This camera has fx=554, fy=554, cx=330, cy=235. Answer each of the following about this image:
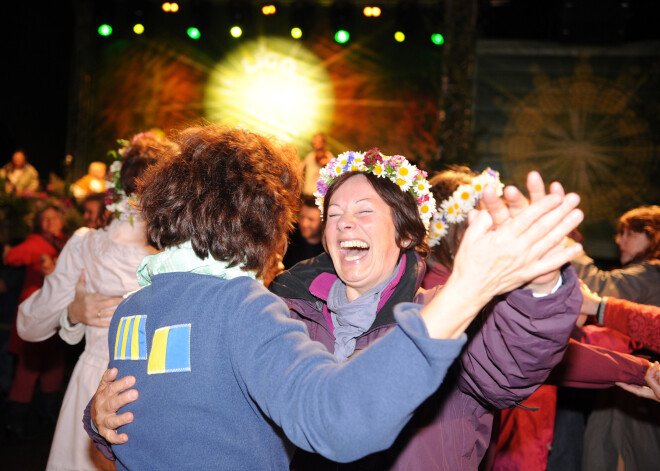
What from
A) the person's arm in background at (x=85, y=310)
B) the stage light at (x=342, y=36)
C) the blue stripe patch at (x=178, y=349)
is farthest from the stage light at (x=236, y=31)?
the blue stripe patch at (x=178, y=349)

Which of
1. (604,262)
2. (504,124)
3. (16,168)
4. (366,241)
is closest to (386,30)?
(504,124)

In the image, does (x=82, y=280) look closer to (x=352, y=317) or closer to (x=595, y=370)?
(x=352, y=317)

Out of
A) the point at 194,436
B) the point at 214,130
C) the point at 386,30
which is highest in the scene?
the point at 386,30

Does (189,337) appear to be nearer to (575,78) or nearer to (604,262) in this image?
(604,262)

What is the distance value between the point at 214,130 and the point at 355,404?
1.00 m

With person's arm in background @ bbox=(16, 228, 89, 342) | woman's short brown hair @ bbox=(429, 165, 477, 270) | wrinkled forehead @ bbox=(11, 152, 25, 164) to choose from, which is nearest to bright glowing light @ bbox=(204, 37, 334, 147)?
wrinkled forehead @ bbox=(11, 152, 25, 164)

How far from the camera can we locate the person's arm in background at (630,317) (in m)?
2.63

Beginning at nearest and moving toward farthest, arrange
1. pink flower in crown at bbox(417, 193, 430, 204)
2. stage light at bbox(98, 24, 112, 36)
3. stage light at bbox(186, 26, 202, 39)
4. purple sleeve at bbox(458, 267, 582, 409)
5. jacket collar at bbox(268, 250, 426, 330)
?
1. purple sleeve at bbox(458, 267, 582, 409)
2. jacket collar at bbox(268, 250, 426, 330)
3. pink flower in crown at bbox(417, 193, 430, 204)
4. stage light at bbox(186, 26, 202, 39)
5. stage light at bbox(98, 24, 112, 36)

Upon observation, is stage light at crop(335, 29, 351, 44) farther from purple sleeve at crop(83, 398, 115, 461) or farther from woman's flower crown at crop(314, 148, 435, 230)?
purple sleeve at crop(83, 398, 115, 461)

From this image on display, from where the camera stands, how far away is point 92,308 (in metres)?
2.79

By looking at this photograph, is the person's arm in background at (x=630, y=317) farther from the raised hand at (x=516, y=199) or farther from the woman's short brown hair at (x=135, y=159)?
the woman's short brown hair at (x=135, y=159)

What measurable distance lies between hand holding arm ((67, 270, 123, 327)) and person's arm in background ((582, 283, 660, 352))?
2385 millimetres

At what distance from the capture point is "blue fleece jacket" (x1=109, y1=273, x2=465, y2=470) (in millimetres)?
1016

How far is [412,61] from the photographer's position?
1036cm
